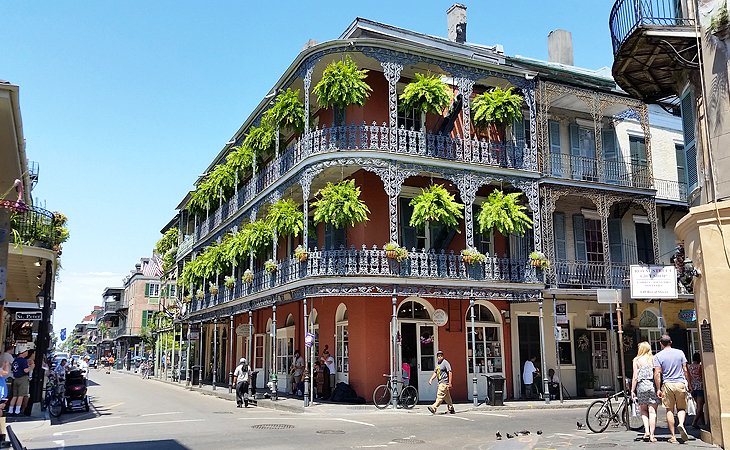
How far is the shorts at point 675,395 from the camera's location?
1054cm

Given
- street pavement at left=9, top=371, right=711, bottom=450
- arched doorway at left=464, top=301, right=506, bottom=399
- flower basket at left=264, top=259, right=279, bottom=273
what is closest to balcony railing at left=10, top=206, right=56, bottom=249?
street pavement at left=9, top=371, right=711, bottom=450

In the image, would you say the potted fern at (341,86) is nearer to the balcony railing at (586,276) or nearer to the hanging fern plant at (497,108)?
the hanging fern plant at (497,108)

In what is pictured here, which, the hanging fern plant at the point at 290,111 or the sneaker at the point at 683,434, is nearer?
the sneaker at the point at 683,434

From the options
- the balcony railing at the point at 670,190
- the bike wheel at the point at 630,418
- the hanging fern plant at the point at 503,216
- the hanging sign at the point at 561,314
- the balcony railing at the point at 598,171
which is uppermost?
the balcony railing at the point at 598,171

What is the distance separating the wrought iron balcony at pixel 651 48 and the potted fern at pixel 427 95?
653 cm

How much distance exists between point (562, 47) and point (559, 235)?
33.0 ft

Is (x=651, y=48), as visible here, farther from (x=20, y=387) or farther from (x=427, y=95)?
(x=20, y=387)

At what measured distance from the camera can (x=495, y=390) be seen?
62.4 feet

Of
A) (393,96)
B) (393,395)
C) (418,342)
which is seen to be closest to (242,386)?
(393,395)

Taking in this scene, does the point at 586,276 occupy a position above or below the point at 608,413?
above

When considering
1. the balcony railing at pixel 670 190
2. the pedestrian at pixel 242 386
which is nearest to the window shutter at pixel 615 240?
the balcony railing at pixel 670 190

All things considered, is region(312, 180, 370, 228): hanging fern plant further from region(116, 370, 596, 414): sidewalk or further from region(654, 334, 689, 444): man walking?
region(654, 334, 689, 444): man walking

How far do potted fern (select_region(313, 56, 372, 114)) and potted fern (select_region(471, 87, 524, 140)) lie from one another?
14.0ft

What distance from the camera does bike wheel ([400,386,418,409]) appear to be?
1834 cm
